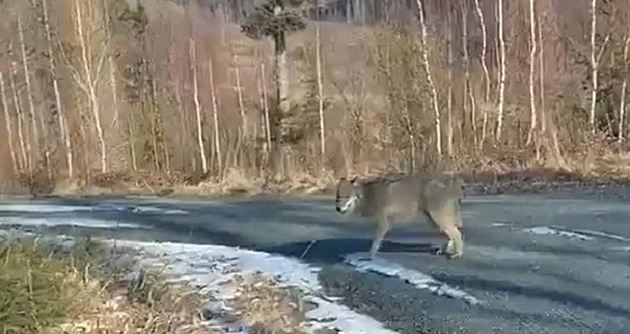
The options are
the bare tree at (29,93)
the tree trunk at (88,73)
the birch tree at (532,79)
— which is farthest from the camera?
the bare tree at (29,93)

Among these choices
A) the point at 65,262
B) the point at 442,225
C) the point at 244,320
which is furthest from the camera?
the point at 442,225

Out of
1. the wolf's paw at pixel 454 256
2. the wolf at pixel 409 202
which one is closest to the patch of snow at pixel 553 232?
the wolf at pixel 409 202

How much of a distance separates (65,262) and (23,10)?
126ft

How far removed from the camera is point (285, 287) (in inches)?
332

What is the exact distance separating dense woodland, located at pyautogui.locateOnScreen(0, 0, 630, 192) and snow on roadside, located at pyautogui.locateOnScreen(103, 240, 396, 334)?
370 inches

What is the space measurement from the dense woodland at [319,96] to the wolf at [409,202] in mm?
8922

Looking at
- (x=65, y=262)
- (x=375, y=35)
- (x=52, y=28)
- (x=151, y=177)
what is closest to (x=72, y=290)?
(x=65, y=262)

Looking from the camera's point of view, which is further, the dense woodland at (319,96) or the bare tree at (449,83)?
the bare tree at (449,83)

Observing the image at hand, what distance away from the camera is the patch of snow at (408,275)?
8031 mm

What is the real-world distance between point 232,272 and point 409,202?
2023 mm

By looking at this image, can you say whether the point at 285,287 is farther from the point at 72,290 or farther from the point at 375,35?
the point at 375,35

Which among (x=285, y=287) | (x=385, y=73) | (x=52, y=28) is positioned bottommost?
(x=285, y=287)

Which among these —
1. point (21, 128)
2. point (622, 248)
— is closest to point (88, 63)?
point (21, 128)

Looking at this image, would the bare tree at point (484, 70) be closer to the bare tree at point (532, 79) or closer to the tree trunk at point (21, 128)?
the bare tree at point (532, 79)
